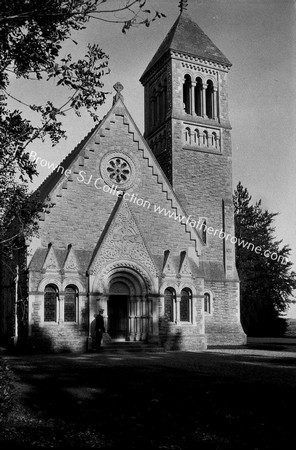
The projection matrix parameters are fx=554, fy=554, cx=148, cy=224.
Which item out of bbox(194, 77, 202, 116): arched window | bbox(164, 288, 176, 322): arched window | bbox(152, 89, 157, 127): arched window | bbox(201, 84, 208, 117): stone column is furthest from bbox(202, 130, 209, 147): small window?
bbox(164, 288, 176, 322): arched window

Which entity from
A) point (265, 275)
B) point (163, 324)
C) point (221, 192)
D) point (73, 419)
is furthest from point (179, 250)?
point (265, 275)

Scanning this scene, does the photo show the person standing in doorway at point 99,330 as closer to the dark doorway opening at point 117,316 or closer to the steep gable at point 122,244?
the steep gable at point 122,244

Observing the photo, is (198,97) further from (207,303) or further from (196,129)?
(207,303)

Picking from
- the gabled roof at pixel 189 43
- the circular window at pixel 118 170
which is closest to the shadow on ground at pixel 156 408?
the circular window at pixel 118 170

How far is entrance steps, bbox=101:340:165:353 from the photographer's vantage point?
26.2 metres

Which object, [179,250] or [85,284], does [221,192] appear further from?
[85,284]

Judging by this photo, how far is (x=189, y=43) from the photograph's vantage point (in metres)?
36.6

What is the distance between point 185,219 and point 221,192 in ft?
16.9

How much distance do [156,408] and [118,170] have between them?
64.3 ft

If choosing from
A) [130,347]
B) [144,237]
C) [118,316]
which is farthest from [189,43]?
[130,347]

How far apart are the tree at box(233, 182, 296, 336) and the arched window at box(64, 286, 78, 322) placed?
87.2 ft

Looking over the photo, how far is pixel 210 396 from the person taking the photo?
12.5 m

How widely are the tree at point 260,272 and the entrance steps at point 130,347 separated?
2444cm

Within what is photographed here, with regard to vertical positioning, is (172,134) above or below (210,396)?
above
